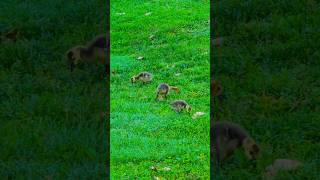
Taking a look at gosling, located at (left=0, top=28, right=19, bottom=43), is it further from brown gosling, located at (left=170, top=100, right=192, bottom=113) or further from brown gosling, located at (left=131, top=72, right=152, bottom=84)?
brown gosling, located at (left=170, top=100, right=192, bottom=113)

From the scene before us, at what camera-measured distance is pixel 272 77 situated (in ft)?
43.1

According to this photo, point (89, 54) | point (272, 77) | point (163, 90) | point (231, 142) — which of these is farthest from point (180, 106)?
point (89, 54)

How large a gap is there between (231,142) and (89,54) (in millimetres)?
4829

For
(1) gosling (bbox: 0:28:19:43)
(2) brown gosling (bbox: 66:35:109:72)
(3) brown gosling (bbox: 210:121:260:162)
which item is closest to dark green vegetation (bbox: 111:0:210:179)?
(3) brown gosling (bbox: 210:121:260:162)

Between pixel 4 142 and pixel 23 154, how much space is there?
1.61 feet

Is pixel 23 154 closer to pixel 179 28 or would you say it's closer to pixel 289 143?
pixel 289 143

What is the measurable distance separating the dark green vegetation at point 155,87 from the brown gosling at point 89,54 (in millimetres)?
519

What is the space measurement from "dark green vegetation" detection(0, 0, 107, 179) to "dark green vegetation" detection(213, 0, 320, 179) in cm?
181

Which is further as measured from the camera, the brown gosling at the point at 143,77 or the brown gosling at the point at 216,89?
the brown gosling at the point at 143,77

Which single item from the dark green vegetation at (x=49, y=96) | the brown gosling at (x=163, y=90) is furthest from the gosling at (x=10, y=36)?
the brown gosling at (x=163, y=90)

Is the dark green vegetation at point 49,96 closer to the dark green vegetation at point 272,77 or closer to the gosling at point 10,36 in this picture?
the gosling at point 10,36

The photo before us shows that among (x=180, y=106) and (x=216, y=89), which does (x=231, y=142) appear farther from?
(x=216, y=89)

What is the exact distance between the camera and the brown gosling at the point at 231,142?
10.1 m

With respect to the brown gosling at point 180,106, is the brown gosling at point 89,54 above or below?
above
